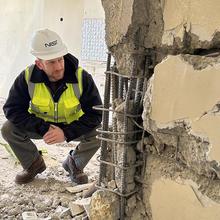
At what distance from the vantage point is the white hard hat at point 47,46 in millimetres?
2150

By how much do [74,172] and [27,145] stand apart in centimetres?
33

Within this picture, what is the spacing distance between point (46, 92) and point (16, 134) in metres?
0.33

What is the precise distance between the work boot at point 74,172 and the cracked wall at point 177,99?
103cm

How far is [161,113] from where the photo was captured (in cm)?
110

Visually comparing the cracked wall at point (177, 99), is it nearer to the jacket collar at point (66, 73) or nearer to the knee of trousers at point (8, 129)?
the jacket collar at point (66, 73)

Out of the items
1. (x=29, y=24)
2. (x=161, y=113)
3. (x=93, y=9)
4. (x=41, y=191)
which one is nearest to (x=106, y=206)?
(x=161, y=113)

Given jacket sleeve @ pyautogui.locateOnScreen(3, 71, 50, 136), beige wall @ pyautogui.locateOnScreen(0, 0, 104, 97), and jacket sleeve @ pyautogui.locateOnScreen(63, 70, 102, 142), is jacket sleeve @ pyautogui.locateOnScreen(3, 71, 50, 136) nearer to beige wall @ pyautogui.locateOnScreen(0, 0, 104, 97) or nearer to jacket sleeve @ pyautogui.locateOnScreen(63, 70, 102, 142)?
jacket sleeve @ pyautogui.locateOnScreen(63, 70, 102, 142)

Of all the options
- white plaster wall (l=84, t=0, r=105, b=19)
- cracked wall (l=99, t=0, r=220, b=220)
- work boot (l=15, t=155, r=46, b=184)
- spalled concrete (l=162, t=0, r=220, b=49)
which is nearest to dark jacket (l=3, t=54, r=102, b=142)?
work boot (l=15, t=155, r=46, b=184)

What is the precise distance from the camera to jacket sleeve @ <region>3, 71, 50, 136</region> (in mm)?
2268

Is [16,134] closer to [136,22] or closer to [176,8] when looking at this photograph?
[136,22]

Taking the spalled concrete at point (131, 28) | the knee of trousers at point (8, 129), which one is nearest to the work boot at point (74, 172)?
the knee of trousers at point (8, 129)

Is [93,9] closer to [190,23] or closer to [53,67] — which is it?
[53,67]

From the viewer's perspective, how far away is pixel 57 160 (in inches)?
109

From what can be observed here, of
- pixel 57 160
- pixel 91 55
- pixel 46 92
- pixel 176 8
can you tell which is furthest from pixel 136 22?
pixel 91 55
